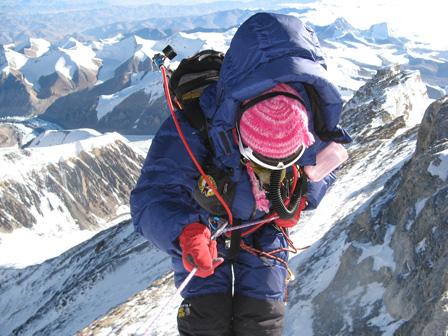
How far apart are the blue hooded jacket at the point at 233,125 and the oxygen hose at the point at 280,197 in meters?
0.28

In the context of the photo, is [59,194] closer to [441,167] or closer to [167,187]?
[441,167]

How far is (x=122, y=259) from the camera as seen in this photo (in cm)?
3819

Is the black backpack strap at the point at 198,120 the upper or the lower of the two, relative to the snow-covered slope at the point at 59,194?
upper

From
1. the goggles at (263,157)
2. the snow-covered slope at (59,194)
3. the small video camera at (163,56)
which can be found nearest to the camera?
the goggles at (263,157)

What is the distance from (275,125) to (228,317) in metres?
2.46

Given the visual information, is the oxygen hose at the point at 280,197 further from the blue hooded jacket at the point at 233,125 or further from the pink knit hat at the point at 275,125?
the pink knit hat at the point at 275,125

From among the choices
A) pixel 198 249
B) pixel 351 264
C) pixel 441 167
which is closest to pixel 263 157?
pixel 198 249

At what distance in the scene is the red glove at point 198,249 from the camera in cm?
497

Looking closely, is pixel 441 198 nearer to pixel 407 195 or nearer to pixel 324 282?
pixel 407 195

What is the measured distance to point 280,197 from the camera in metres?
5.64

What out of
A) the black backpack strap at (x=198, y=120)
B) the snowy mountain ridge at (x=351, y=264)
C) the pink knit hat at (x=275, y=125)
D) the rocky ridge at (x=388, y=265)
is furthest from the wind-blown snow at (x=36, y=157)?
the pink knit hat at (x=275, y=125)

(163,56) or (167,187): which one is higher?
(163,56)

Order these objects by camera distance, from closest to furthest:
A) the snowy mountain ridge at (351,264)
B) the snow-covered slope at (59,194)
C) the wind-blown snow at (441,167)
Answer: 1. the snowy mountain ridge at (351,264)
2. the wind-blown snow at (441,167)
3. the snow-covered slope at (59,194)

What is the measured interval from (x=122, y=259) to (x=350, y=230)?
2904cm
